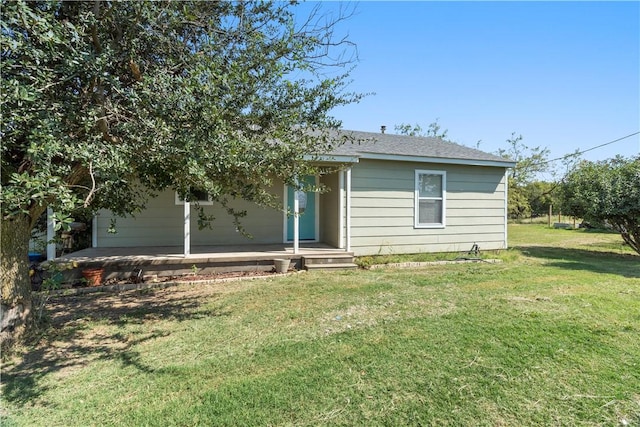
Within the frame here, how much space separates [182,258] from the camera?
6.71 metres

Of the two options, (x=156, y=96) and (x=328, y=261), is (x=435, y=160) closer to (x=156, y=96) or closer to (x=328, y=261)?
(x=328, y=261)

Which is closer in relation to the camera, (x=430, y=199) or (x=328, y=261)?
(x=328, y=261)

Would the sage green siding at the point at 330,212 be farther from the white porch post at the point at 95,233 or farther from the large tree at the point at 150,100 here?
the white porch post at the point at 95,233

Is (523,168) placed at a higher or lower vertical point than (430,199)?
higher

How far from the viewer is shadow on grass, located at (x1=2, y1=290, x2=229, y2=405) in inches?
115

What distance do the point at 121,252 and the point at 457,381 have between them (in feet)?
23.9

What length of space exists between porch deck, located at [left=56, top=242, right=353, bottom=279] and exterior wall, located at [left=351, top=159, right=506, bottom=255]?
1.27 metres

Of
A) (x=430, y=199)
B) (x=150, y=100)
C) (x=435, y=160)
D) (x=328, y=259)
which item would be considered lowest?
(x=328, y=259)

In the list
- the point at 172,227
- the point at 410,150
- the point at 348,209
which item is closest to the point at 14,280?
the point at 172,227

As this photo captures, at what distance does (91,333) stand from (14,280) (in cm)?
97

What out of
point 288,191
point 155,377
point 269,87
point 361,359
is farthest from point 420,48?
point 155,377

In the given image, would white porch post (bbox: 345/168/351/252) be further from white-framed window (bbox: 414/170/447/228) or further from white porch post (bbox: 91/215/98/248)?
white porch post (bbox: 91/215/98/248)

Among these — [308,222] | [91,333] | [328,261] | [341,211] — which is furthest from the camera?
[308,222]

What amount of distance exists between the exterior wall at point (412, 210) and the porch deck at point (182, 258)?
1268 millimetres
